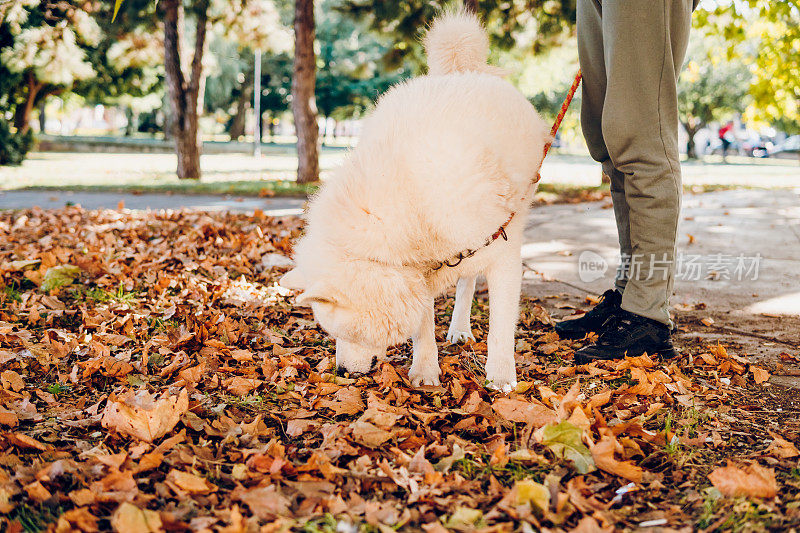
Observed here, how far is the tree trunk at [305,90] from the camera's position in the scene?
469 inches

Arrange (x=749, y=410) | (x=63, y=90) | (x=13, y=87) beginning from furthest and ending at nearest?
(x=63, y=90), (x=13, y=87), (x=749, y=410)

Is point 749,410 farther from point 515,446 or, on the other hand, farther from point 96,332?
point 96,332

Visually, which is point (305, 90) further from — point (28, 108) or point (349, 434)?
point (28, 108)

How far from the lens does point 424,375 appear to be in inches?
126

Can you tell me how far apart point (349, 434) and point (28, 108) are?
28794 millimetres

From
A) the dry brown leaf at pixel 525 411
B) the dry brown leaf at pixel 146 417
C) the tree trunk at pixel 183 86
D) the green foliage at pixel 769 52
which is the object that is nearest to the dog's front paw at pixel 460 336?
the dry brown leaf at pixel 525 411

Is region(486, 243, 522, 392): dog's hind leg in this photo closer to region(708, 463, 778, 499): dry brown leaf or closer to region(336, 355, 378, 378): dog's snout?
region(336, 355, 378, 378): dog's snout

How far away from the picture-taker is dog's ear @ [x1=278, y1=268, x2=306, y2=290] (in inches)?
111

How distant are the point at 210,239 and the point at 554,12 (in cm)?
876

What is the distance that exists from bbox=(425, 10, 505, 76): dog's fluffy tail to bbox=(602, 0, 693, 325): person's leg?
65 centimetres

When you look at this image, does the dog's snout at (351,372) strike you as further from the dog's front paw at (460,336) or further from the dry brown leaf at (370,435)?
the dog's front paw at (460,336)

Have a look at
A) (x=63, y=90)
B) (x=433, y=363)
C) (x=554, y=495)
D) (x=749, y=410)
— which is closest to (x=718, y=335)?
(x=749, y=410)

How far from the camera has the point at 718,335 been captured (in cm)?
391

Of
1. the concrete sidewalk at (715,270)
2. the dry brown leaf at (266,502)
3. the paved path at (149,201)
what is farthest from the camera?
the paved path at (149,201)
